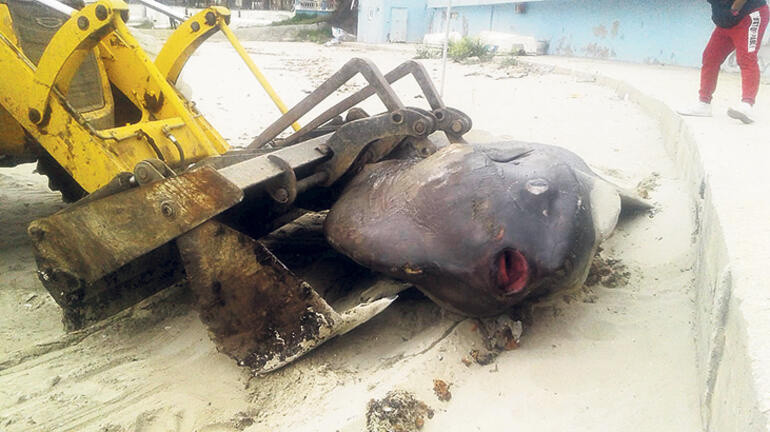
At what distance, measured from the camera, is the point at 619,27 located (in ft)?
40.3

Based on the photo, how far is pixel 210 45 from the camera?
58.5ft

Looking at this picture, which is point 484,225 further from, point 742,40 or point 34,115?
point 742,40

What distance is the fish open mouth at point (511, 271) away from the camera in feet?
7.00

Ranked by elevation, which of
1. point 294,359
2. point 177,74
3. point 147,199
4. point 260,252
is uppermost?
point 177,74

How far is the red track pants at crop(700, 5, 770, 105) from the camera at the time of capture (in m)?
5.29

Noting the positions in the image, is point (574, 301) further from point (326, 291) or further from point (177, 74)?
point (177, 74)

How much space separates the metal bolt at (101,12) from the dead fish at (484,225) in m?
1.37

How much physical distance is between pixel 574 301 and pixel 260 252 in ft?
4.37

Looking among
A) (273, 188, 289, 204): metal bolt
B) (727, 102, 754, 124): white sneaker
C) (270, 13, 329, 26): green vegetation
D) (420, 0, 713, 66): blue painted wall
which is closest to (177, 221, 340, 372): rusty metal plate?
(273, 188, 289, 204): metal bolt

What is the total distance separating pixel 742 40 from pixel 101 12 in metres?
5.35

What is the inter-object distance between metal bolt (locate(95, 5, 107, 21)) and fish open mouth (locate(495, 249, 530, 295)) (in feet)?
6.46

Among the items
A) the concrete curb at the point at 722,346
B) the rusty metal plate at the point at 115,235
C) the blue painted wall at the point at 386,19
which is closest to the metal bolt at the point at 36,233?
the rusty metal plate at the point at 115,235

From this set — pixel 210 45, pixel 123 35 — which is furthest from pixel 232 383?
pixel 210 45

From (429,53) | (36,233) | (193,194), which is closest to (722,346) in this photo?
(193,194)
